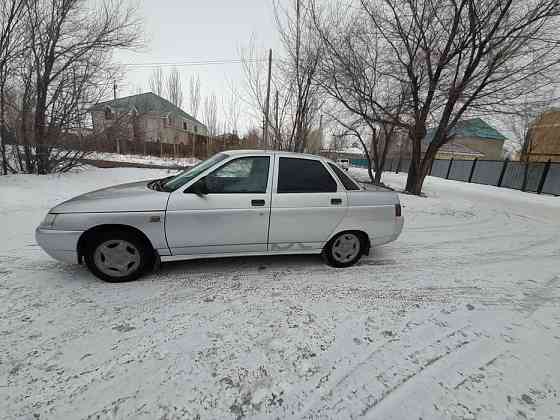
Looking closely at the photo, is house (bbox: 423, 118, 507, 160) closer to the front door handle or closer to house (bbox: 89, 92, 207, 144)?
house (bbox: 89, 92, 207, 144)

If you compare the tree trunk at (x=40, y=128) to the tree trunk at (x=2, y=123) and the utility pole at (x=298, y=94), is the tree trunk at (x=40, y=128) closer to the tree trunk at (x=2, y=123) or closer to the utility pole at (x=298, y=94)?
the tree trunk at (x=2, y=123)

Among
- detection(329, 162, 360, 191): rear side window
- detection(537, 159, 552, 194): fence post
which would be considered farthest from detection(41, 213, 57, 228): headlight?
detection(537, 159, 552, 194): fence post

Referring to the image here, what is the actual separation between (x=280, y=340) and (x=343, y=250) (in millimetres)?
1803

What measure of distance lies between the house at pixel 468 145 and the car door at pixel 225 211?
35.5 feet

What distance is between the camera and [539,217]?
27.3 feet

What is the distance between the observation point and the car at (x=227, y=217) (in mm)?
2826

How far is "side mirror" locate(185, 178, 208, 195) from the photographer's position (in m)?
2.95

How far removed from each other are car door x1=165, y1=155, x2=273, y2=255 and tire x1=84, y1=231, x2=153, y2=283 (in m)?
0.38

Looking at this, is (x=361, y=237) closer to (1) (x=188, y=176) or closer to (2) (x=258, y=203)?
(2) (x=258, y=203)

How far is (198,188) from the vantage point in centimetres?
296

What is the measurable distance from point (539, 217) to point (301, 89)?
33.5 ft

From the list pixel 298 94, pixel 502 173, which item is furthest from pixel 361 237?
pixel 502 173

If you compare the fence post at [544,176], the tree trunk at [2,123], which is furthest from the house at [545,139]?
the tree trunk at [2,123]

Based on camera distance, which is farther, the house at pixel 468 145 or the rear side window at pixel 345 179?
the house at pixel 468 145
